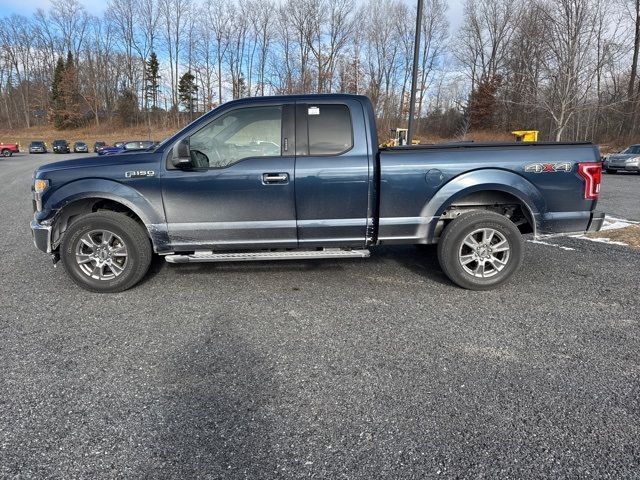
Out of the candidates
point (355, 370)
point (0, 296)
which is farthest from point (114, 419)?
point (0, 296)

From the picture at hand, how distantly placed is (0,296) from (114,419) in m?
2.84

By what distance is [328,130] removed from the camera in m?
4.32

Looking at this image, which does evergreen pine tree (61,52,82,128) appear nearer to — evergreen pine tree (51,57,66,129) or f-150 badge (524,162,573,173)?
evergreen pine tree (51,57,66,129)

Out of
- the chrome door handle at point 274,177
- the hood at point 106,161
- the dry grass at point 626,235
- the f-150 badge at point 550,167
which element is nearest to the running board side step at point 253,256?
the chrome door handle at point 274,177

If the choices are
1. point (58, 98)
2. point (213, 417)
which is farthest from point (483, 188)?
point (58, 98)

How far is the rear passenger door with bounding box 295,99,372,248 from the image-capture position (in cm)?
421

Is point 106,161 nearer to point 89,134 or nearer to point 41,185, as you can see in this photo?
point 41,185

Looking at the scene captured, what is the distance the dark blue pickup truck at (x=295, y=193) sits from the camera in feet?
13.8

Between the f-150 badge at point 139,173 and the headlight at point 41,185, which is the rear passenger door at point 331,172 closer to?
the f-150 badge at point 139,173

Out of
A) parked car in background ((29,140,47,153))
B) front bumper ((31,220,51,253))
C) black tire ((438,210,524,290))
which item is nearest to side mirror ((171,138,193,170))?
front bumper ((31,220,51,253))

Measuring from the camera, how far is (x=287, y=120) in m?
4.31

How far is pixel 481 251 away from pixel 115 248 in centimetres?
387

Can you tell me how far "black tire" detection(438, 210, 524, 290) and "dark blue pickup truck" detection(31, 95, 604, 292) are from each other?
1 centimetres

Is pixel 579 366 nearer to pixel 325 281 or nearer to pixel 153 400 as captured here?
pixel 325 281
